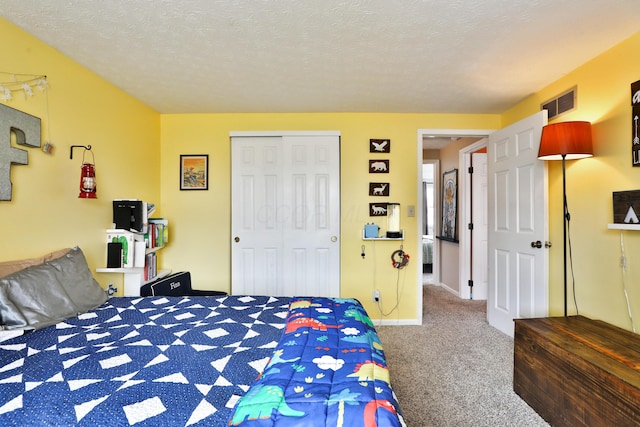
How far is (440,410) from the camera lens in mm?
1898

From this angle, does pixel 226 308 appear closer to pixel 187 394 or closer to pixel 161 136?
pixel 187 394

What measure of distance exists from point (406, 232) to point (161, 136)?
3004 mm

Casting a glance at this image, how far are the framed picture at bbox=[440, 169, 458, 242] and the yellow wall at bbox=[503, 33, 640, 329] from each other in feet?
7.06

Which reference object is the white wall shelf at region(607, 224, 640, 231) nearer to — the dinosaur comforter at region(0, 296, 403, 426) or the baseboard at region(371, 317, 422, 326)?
the dinosaur comforter at region(0, 296, 403, 426)

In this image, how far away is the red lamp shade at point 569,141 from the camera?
217 cm

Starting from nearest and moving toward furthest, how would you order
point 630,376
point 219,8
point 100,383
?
point 100,383, point 630,376, point 219,8

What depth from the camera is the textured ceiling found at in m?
1.68

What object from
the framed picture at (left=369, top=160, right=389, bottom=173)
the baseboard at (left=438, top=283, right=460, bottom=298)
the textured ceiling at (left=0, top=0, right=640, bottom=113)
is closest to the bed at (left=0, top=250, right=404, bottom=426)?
the textured ceiling at (left=0, top=0, right=640, bottom=113)

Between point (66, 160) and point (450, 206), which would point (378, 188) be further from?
point (66, 160)

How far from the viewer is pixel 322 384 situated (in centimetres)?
100

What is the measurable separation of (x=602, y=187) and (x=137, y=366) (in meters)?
2.99

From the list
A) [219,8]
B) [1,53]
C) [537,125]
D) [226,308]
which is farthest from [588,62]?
[1,53]

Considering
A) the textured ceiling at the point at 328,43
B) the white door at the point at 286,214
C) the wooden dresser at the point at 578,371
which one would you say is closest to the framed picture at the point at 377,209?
the white door at the point at 286,214

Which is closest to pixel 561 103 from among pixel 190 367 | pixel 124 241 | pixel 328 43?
pixel 328 43
